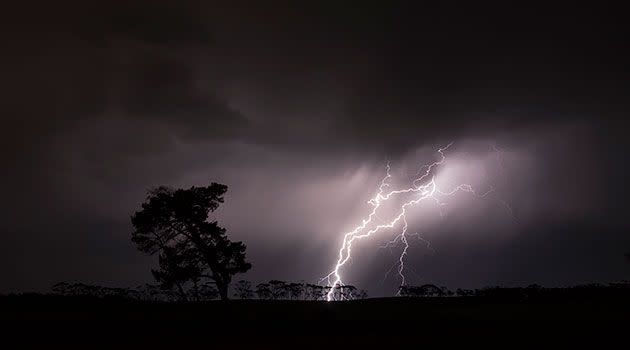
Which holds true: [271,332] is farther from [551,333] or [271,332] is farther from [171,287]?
[171,287]

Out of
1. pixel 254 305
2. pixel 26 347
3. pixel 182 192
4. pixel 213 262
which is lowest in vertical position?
pixel 26 347

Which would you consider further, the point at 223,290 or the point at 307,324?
the point at 223,290

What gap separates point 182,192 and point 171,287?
6.28 m

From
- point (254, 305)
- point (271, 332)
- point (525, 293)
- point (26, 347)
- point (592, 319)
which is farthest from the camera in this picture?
point (525, 293)

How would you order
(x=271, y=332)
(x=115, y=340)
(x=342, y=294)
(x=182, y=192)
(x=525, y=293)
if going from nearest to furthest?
(x=115, y=340), (x=271, y=332), (x=525, y=293), (x=182, y=192), (x=342, y=294)

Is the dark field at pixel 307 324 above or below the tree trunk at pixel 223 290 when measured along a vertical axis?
below

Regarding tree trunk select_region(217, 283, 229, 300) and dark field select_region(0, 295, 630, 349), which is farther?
tree trunk select_region(217, 283, 229, 300)

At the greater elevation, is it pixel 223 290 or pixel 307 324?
pixel 223 290

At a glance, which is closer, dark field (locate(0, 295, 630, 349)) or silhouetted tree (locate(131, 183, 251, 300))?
dark field (locate(0, 295, 630, 349))

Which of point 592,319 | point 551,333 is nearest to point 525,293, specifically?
point 592,319

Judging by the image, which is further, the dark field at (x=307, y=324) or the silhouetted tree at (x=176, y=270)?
the silhouetted tree at (x=176, y=270)

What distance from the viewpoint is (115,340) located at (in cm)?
1494

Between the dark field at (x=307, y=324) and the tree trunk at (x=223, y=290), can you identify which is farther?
the tree trunk at (x=223, y=290)

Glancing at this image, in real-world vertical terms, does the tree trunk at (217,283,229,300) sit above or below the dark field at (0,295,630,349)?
above
